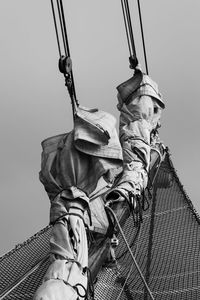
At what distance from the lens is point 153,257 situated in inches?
285

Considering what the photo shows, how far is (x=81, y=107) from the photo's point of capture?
455 centimetres

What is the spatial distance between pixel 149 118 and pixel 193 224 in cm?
165

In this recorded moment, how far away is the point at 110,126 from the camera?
4.36 meters

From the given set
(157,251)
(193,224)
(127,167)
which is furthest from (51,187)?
(193,224)

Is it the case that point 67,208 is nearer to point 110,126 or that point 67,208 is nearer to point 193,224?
point 110,126

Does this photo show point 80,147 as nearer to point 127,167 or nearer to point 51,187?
point 51,187

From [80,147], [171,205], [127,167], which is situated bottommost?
[171,205]

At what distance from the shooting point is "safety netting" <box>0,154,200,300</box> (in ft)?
19.1

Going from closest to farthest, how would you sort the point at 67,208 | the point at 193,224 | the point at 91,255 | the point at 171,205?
the point at 67,208 → the point at 91,255 → the point at 193,224 → the point at 171,205

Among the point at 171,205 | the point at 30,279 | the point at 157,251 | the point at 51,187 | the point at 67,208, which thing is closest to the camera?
the point at 67,208

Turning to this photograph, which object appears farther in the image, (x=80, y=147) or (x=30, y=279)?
(x=30, y=279)

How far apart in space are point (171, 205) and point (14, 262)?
217 cm

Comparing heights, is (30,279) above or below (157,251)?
above

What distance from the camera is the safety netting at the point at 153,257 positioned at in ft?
19.1
